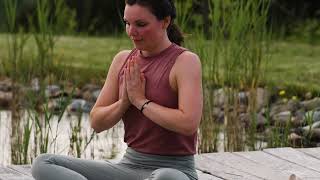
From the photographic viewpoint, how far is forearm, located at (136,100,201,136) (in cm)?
328

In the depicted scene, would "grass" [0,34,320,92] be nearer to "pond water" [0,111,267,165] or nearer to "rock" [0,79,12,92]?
"rock" [0,79,12,92]

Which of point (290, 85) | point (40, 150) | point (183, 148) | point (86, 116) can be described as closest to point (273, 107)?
point (290, 85)

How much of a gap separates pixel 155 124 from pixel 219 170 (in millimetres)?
1075

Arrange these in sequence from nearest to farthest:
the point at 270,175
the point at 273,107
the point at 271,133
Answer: the point at 270,175
the point at 271,133
the point at 273,107

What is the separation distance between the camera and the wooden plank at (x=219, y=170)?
4301 millimetres

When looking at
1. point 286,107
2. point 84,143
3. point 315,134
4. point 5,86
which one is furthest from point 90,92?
point 315,134

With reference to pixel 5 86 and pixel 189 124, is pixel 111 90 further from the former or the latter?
pixel 5 86

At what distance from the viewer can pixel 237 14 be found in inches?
226

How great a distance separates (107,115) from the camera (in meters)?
3.44

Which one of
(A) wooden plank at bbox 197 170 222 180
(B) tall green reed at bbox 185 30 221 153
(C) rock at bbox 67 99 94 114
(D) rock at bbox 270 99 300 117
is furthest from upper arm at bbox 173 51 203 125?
(C) rock at bbox 67 99 94 114

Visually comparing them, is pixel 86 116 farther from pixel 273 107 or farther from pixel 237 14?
pixel 237 14

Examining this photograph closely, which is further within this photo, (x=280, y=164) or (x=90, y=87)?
(x=90, y=87)

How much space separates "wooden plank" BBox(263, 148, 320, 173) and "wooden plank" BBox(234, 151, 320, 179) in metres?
0.03

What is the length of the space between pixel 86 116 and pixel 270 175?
3.17m
